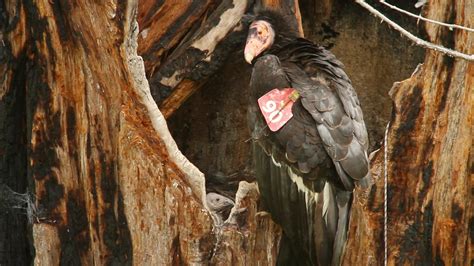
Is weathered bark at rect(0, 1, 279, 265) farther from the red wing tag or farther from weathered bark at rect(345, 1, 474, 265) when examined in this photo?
weathered bark at rect(345, 1, 474, 265)

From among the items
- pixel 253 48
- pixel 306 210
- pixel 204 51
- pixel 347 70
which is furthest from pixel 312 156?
pixel 347 70

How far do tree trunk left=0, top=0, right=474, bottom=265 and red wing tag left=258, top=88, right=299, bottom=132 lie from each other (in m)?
0.41

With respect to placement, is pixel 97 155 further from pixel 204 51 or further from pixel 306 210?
pixel 204 51

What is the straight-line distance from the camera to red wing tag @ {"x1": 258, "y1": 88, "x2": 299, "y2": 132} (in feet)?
13.5

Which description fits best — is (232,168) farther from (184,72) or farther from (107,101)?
(107,101)

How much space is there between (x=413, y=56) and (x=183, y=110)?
1348mm

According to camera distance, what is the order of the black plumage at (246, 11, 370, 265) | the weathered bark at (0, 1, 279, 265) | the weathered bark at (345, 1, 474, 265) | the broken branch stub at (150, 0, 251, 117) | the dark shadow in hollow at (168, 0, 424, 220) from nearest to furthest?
the black plumage at (246, 11, 370, 265)
the weathered bark at (0, 1, 279, 265)
the weathered bark at (345, 1, 474, 265)
the broken branch stub at (150, 0, 251, 117)
the dark shadow in hollow at (168, 0, 424, 220)

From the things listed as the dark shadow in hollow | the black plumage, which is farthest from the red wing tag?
the dark shadow in hollow

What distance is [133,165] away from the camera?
427 cm

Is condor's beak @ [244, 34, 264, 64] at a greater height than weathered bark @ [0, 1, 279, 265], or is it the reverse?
condor's beak @ [244, 34, 264, 64]

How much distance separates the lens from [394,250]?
15.3 feet

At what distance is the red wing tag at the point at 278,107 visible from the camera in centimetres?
410

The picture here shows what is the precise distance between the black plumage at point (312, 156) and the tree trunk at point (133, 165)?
0.24 meters

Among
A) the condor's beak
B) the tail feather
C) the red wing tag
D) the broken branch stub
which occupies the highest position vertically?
the broken branch stub
